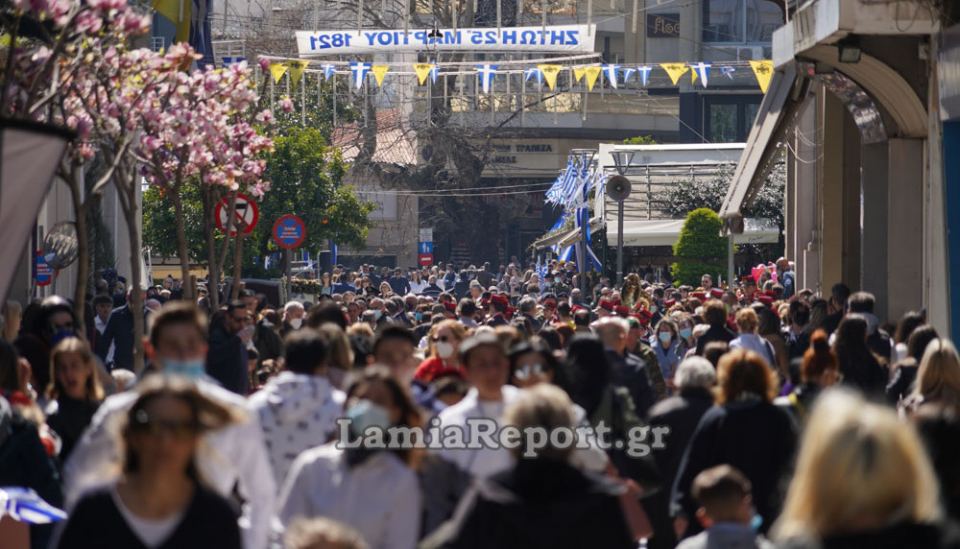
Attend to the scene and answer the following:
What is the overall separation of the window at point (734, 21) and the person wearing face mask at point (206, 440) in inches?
2568

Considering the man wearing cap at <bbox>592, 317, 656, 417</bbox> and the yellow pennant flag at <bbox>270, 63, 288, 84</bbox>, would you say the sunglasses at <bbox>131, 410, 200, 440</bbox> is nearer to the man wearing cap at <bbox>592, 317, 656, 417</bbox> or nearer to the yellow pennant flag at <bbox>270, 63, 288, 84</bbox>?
the man wearing cap at <bbox>592, 317, 656, 417</bbox>

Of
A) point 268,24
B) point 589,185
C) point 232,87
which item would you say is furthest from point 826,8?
point 268,24

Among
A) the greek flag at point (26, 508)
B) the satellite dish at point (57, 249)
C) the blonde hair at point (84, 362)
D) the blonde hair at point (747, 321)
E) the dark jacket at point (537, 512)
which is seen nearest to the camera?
the dark jacket at point (537, 512)

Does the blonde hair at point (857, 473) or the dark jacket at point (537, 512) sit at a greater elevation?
the blonde hair at point (857, 473)

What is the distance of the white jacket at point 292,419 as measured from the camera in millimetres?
7305

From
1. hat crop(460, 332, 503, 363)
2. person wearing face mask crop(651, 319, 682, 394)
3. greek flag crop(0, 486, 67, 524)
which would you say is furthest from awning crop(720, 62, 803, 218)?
greek flag crop(0, 486, 67, 524)

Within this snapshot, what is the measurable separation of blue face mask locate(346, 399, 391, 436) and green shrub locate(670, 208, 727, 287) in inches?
1096

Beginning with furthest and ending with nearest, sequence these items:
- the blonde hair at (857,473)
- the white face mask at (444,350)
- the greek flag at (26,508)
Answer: the white face mask at (444,350), the greek flag at (26,508), the blonde hair at (857,473)

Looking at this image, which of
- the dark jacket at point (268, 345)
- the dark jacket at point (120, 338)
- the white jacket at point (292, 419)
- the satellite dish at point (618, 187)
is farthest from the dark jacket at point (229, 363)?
the satellite dish at point (618, 187)

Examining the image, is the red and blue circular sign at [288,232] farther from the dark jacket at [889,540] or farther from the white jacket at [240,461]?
the dark jacket at [889,540]

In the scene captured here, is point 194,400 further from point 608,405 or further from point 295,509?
point 608,405

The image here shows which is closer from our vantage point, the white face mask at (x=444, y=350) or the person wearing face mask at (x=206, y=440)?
the person wearing face mask at (x=206, y=440)

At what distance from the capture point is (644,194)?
45688mm

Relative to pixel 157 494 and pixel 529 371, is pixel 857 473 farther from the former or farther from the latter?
pixel 529 371
